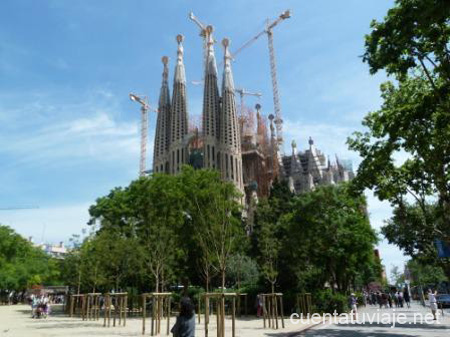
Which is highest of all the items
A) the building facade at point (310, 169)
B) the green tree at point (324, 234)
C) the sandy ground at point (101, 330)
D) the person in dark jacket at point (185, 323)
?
the building facade at point (310, 169)

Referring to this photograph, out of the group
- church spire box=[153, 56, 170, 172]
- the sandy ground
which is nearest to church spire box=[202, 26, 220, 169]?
church spire box=[153, 56, 170, 172]

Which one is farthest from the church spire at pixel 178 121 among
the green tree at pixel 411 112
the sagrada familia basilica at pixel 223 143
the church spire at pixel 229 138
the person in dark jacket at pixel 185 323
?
the person in dark jacket at pixel 185 323

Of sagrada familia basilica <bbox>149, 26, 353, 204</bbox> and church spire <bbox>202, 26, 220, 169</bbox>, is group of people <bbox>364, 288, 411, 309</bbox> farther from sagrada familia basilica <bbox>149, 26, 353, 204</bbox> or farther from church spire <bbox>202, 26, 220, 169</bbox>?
church spire <bbox>202, 26, 220, 169</bbox>

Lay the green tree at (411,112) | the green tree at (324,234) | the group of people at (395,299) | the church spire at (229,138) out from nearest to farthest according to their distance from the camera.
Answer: the green tree at (411,112)
the green tree at (324,234)
the group of people at (395,299)
the church spire at (229,138)

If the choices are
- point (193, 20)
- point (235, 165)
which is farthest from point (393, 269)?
point (193, 20)

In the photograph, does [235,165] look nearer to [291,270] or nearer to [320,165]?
[320,165]

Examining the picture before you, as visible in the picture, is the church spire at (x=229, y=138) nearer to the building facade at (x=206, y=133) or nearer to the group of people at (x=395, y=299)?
the building facade at (x=206, y=133)

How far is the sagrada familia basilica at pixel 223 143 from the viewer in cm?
7331

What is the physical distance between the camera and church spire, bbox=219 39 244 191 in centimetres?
7181

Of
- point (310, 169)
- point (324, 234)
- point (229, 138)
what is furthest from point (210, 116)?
point (324, 234)

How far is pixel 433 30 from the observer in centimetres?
1009

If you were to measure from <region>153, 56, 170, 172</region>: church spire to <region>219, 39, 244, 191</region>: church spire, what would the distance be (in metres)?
12.5

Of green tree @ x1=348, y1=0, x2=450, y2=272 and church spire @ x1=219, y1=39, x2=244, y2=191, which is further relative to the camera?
church spire @ x1=219, y1=39, x2=244, y2=191

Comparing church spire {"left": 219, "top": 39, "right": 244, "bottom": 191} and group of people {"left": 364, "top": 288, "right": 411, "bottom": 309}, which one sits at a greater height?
church spire {"left": 219, "top": 39, "right": 244, "bottom": 191}
